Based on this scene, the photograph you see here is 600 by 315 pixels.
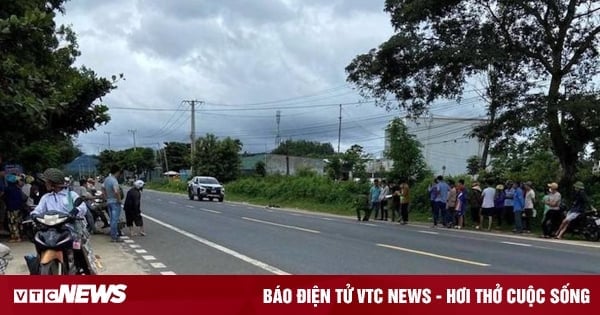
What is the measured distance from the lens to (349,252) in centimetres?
1347

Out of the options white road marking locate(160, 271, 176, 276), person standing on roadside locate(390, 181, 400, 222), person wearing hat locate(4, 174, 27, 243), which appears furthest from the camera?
person standing on roadside locate(390, 181, 400, 222)

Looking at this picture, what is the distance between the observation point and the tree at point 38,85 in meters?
10.5

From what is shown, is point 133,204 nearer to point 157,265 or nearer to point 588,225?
point 157,265

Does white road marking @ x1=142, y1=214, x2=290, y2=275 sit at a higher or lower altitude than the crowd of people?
lower

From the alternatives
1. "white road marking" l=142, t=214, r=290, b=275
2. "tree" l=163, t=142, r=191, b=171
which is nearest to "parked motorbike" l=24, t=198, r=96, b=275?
"white road marking" l=142, t=214, r=290, b=275

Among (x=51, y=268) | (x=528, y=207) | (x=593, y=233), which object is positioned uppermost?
(x=528, y=207)

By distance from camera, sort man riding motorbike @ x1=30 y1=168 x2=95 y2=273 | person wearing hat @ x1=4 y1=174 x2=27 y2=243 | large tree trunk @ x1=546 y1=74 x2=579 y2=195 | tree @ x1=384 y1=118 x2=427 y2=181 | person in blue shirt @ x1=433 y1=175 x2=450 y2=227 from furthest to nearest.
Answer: tree @ x1=384 y1=118 x2=427 y2=181
person in blue shirt @ x1=433 y1=175 x2=450 y2=227
large tree trunk @ x1=546 y1=74 x2=579 y2=195
person wearing hat @ x1=4 y1=174 x2=27 y2=243
man riding motorbike @ x1=30 y1=168 x2=95 y2=273

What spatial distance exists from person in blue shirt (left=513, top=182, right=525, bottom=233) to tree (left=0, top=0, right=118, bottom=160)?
12.6 m

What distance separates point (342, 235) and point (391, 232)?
7.37 feet

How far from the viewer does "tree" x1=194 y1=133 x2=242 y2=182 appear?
73.2 meters

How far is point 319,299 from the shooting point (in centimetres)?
539

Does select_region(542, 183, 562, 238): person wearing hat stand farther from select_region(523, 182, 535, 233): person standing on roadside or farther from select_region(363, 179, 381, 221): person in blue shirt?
select_region(363, 179, 381, 221): person in blue shirt

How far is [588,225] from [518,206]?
2761mm

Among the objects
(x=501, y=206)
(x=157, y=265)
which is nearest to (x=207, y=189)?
(x=501, y=206)
